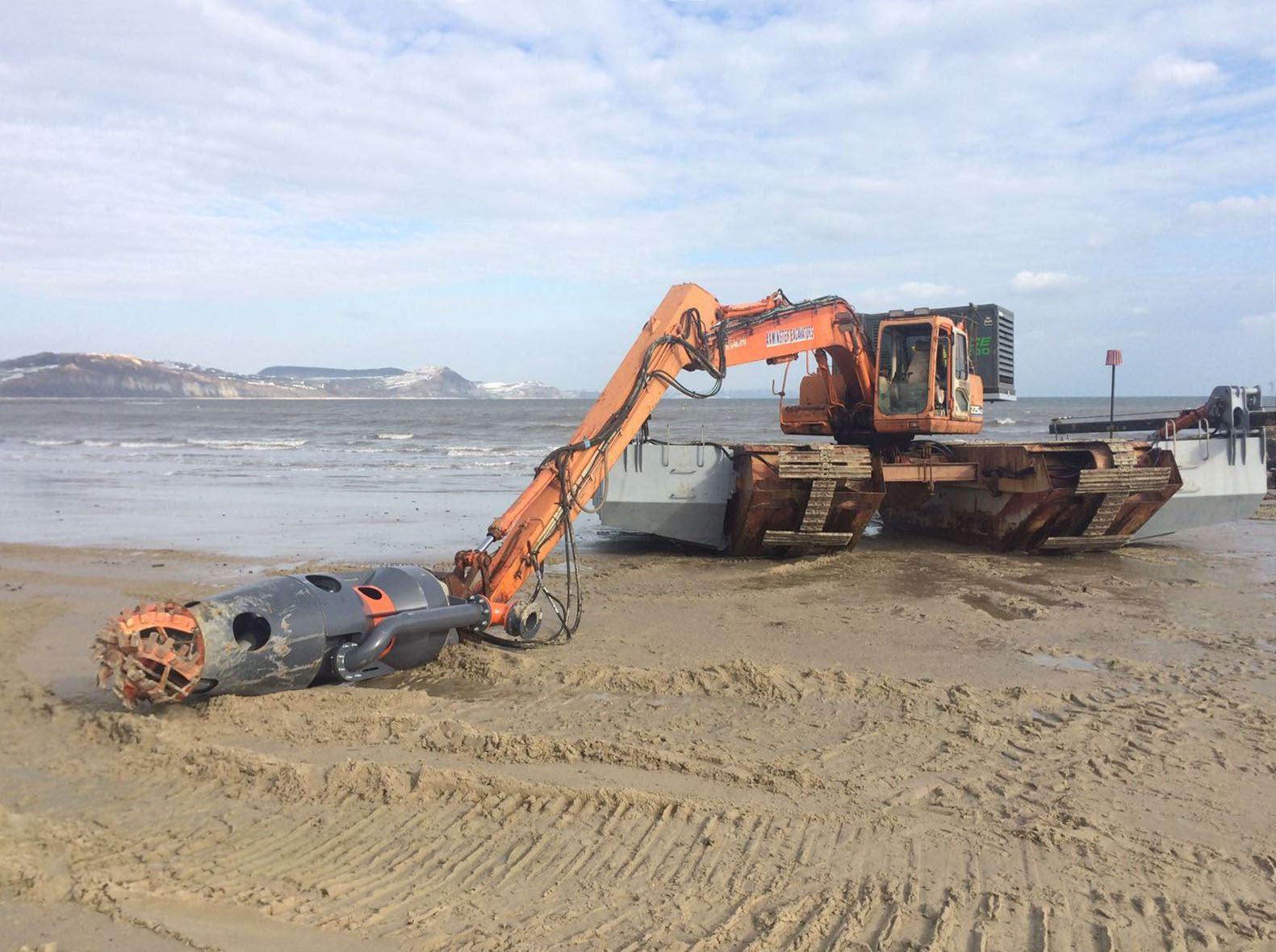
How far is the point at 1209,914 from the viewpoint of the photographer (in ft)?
10.0

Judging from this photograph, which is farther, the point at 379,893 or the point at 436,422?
the point at 436,422

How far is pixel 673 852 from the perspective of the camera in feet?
11.4

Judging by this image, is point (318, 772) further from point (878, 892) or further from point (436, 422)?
point (436, 422)

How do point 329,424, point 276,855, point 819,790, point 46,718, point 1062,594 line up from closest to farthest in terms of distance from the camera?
point 276,855 < point 819,790 < point 46,718 < point 1062,594 < point 329,424

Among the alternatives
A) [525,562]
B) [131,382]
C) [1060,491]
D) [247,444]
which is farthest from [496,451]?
[131,382]

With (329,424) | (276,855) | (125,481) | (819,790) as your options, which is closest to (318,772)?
(276,855)

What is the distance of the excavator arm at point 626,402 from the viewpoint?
629 cm

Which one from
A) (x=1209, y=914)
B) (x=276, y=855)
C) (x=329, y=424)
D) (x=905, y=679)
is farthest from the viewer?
(x=329, y=424)

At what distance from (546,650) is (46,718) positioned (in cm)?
287

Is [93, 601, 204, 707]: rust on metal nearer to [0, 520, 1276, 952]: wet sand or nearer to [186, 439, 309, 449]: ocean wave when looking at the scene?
[0, 520, 1276, 952]: wet sand

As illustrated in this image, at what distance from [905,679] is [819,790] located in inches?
72.4

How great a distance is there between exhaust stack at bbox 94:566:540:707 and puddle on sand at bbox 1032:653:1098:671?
369cm

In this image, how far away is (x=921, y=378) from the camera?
10266 millimetres

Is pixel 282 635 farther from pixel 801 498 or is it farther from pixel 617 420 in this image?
pixel 801 498
